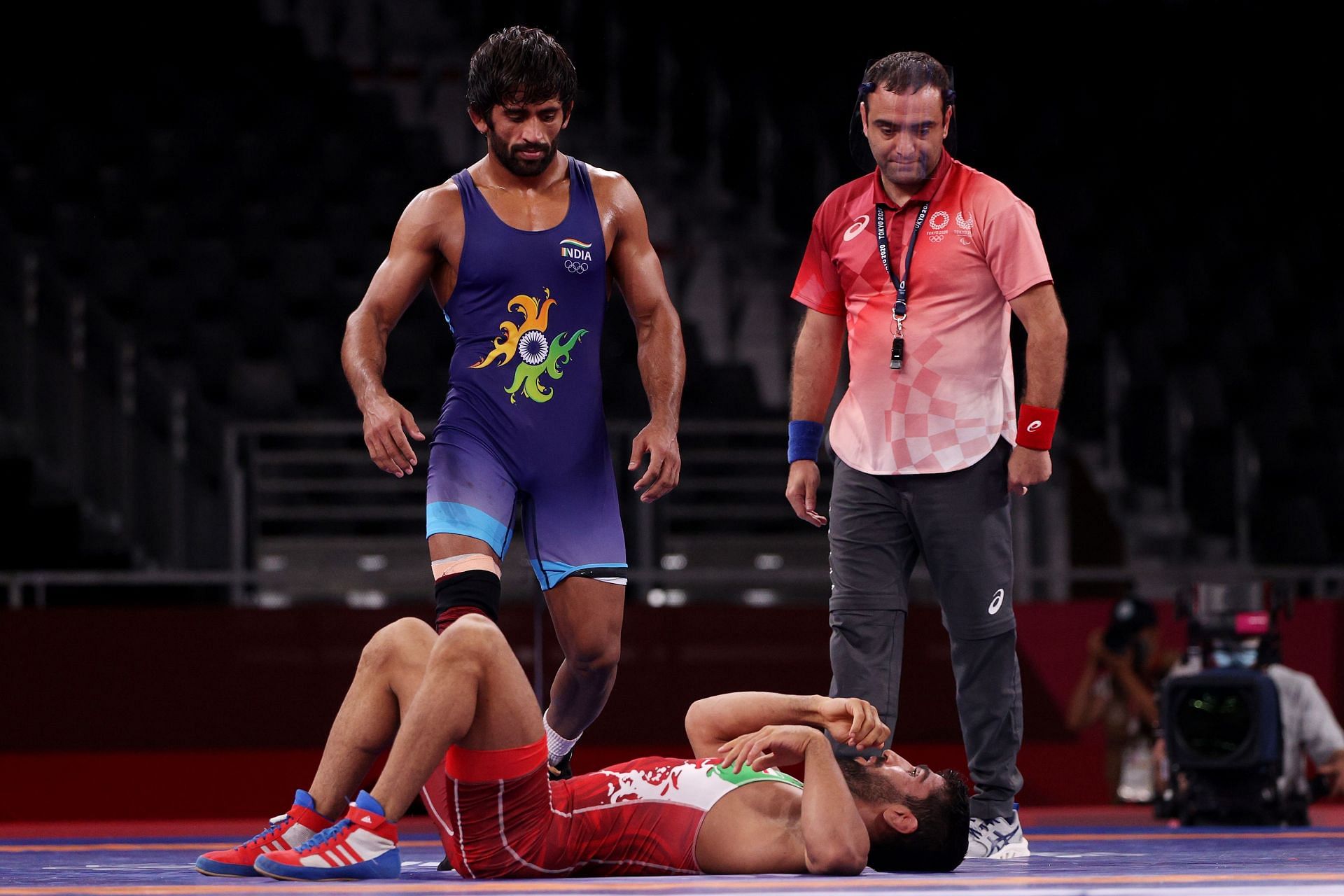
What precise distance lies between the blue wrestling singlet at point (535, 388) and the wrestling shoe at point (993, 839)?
0.95 meters

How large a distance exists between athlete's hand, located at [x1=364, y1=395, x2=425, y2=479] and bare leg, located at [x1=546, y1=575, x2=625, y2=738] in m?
0.46

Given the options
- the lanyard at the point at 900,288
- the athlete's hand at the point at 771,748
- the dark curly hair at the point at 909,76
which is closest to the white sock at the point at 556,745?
the athlete's hand at the point at 771,748

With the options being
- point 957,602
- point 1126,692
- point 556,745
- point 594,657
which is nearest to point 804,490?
point 957,602

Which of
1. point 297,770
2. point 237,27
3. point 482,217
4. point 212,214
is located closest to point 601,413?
point 482,217

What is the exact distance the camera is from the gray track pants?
390 centimetres

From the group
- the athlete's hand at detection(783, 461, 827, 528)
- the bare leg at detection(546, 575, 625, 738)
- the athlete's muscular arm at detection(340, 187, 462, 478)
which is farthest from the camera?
the athlete's hand at detection(783, 461, 827, 528)

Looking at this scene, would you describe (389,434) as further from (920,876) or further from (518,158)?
(920,876)

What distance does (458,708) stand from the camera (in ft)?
10.2

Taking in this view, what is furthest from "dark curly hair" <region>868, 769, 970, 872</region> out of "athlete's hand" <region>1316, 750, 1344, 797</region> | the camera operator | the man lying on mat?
the camera operator

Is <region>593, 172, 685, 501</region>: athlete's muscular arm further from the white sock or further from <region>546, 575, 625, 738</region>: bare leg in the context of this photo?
the white sock

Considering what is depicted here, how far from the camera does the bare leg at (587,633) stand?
3.78 metres

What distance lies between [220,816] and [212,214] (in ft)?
12.7

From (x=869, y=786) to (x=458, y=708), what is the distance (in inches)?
31.0

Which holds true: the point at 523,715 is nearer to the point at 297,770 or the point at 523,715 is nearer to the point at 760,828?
the point at 760,828
